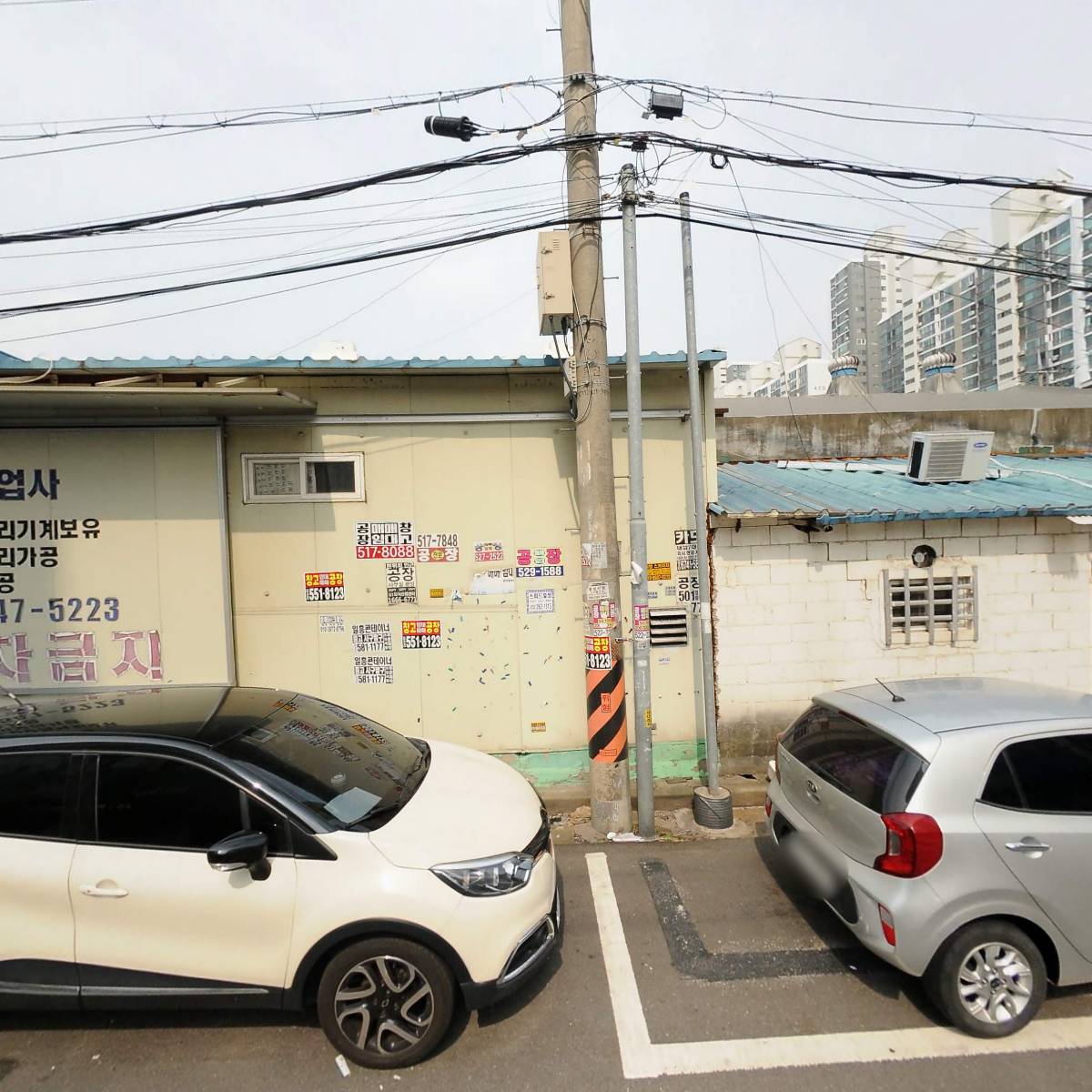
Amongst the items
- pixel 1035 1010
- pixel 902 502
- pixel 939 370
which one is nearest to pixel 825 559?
pixel 902 502

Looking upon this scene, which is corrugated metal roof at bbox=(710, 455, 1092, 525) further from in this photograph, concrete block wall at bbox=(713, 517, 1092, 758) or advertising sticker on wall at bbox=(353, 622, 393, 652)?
advertising sticker on wall at bbox=(353, 622, 393, 652)

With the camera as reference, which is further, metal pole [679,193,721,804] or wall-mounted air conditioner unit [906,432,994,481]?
wall-mounted air conditioner unit [906,432,994,481]

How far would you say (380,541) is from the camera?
20.3 feet

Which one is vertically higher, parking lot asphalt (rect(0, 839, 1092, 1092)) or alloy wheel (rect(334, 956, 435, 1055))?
alloy wheel (rect(334, 956, 435, 1055))

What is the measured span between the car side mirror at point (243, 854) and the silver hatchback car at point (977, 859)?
2757 millimetres

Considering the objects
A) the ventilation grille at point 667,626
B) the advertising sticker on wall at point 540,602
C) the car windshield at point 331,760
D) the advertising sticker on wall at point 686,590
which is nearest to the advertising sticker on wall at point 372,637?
the advertising sticker on wall at point 540,602

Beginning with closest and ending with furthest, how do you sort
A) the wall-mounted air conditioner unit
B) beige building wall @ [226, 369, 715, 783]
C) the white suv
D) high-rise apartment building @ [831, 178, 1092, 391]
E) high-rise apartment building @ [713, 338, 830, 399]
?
1. the white suv
2. beige building wall @ [226, 369, 715, 783]
3. the wall-mounted air conditioner unit
4. high-rise apartment building @ [831, 178, 1092, 391]
5. high-rise apartment building @ [713, 338, 830, 399]

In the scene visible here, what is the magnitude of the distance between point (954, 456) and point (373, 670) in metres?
6.67

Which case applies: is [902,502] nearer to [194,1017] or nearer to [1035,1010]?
[1035,1010]

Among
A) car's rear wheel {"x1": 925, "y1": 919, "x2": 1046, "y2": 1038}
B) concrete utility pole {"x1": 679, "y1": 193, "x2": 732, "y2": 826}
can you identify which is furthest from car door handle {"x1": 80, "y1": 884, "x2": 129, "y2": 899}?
concrete utility pole {"x1": 679, "y1": 193, "x2": 732, "y2": 826}

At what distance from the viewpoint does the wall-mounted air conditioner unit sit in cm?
704

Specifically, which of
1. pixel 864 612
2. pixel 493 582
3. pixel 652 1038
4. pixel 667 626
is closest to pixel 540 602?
pixel 493 582

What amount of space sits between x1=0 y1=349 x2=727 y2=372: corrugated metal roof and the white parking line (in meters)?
4.93

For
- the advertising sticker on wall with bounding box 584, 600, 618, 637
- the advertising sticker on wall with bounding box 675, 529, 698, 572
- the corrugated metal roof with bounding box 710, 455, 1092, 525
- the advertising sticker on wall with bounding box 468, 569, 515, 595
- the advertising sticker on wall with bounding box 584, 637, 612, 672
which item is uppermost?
the corrugated metal roof with bounding box 710, 455, 1092, 525
